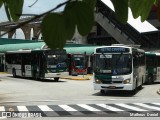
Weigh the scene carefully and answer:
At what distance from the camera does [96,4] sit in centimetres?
150

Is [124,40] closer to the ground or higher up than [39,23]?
higher up

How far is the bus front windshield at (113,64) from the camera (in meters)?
22.0

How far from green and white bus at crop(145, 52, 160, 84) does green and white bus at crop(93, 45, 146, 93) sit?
8963 millimetres

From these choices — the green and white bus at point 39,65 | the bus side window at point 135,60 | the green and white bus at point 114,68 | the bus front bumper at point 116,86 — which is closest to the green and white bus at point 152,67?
the green and white bus at point 39,65

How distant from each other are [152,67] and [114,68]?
34.6 feet

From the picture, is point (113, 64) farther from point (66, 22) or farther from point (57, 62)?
point (66, 22)

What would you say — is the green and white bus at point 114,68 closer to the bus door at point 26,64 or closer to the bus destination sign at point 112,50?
the bus destination sign at point 112,50

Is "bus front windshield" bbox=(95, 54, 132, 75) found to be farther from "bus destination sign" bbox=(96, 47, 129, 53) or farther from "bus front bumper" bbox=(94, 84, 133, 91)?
"bus front bumper" bbox=(94, 84, 133, 91)

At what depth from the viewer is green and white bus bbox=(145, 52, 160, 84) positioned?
3118cm

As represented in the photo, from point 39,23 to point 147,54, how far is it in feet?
98.9

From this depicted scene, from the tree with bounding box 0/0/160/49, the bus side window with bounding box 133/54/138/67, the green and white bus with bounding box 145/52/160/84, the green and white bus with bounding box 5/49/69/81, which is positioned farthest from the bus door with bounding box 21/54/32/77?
the tree with bounding box 0/0/160/49

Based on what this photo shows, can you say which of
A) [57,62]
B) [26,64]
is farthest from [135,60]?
[26,64]

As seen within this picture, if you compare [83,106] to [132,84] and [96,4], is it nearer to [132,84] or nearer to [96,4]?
[132,84]

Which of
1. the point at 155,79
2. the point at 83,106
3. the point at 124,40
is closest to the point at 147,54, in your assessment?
the point at 155,79
